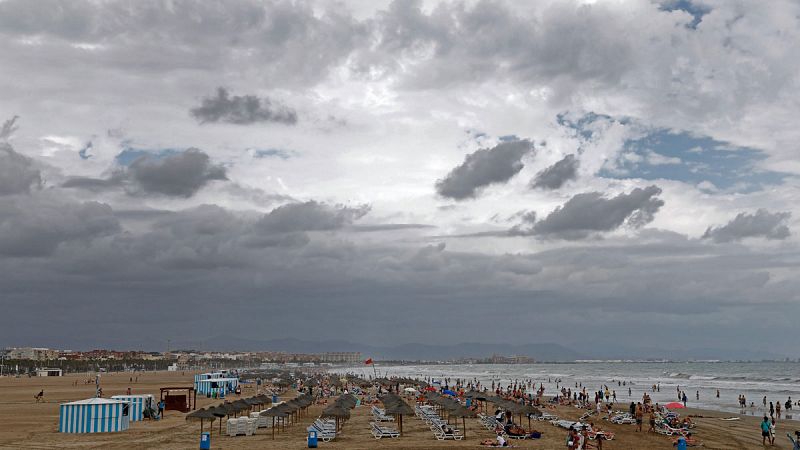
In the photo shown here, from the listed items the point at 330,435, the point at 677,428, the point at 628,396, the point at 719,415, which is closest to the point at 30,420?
the point at 330,435

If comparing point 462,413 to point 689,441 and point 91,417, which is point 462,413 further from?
point 91,417

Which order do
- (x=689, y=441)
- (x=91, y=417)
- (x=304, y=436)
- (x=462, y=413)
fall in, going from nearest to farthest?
(x=462, y=413) → (x=689, y=441) → (x=91, y=417) → (x=304, y=436)

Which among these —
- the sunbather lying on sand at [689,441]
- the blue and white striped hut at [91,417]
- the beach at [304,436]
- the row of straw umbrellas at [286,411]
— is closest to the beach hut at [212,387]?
the beach at [304,436]

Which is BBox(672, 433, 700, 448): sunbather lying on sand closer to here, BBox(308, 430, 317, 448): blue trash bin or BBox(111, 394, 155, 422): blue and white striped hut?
BBox(308, 430, 317, 448): blue trash bin

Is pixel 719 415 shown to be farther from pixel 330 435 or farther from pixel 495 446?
pixel 330 435

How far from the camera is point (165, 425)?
32.5m

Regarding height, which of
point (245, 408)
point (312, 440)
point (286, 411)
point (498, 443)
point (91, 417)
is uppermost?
point (286, 411)

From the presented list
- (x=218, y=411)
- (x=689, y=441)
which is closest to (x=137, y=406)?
(x=218, y=411)

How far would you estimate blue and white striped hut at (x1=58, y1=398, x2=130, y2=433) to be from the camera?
2889 centimetres

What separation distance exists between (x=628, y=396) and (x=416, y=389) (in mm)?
21034

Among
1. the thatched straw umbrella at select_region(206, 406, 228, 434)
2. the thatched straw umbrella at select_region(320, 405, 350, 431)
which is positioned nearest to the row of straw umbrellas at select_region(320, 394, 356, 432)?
the thatched straw umbrella at select_region(320, 405, 350, 431)

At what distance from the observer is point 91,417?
28969mm

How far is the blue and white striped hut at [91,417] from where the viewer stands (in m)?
28.9

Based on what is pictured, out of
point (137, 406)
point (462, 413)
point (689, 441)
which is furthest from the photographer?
point (137, 406)
